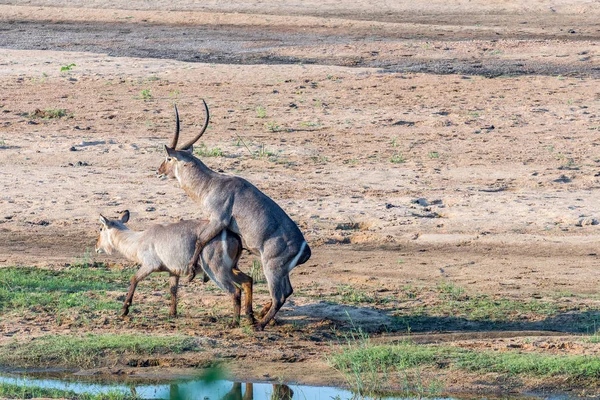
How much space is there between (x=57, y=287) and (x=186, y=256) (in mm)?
1510

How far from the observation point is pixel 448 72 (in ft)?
60.8

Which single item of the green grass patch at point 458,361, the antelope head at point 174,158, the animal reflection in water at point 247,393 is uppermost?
the antelope head at point 174,158

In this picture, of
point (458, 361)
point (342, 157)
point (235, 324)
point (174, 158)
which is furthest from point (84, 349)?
point (342, 157)

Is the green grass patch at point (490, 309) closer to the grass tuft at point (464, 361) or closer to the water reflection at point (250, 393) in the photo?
the grass tuft at point (464, 361)

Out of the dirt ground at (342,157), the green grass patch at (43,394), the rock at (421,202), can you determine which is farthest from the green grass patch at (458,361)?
the rock at (421,202)

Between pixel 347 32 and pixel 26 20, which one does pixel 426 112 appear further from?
pixel 26 20

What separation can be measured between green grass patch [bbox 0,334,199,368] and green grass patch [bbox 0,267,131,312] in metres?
0.82

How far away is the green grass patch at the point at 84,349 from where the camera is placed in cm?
789

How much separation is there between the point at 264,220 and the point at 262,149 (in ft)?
17.9

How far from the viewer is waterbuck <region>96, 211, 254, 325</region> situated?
845 centimetres

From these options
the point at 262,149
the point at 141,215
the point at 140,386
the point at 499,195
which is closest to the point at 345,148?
the point at 262,149

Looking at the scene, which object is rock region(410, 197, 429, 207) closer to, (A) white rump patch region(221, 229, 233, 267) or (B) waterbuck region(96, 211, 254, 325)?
(B) waterbuck region(96, 211, 254, 325)

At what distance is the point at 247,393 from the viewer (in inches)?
300

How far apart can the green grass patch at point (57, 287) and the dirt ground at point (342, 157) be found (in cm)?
39
